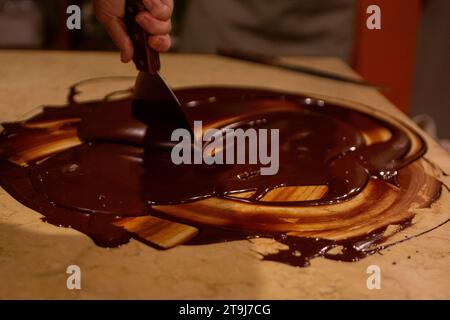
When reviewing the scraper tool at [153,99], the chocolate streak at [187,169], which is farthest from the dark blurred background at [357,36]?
the scraper tool at [153,99]

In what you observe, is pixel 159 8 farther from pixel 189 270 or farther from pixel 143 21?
pixel 189 270

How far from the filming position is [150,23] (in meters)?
1.08

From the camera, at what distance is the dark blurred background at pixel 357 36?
A: 7.10 feet

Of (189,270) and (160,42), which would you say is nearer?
(189,270)

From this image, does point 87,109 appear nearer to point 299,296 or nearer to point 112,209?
point 112,209

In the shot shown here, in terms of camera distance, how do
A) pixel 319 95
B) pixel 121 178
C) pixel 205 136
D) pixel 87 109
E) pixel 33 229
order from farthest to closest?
pixel 319 95, pixel 87 109, pixel 205 136, pixel 121 178, pixel 33 229

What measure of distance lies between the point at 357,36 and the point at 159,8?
4.27ft

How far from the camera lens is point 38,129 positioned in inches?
49.9

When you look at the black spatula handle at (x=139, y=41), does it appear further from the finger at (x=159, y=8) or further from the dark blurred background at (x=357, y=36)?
the dark blurred background at (x=357, y=36)

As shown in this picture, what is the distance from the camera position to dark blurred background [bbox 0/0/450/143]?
7.10ft

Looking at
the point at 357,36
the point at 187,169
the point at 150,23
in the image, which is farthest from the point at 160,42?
the point at 357,36

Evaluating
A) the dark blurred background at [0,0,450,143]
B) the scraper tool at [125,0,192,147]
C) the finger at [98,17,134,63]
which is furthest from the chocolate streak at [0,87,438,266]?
the dark blurred background at [0,0,450,143]
